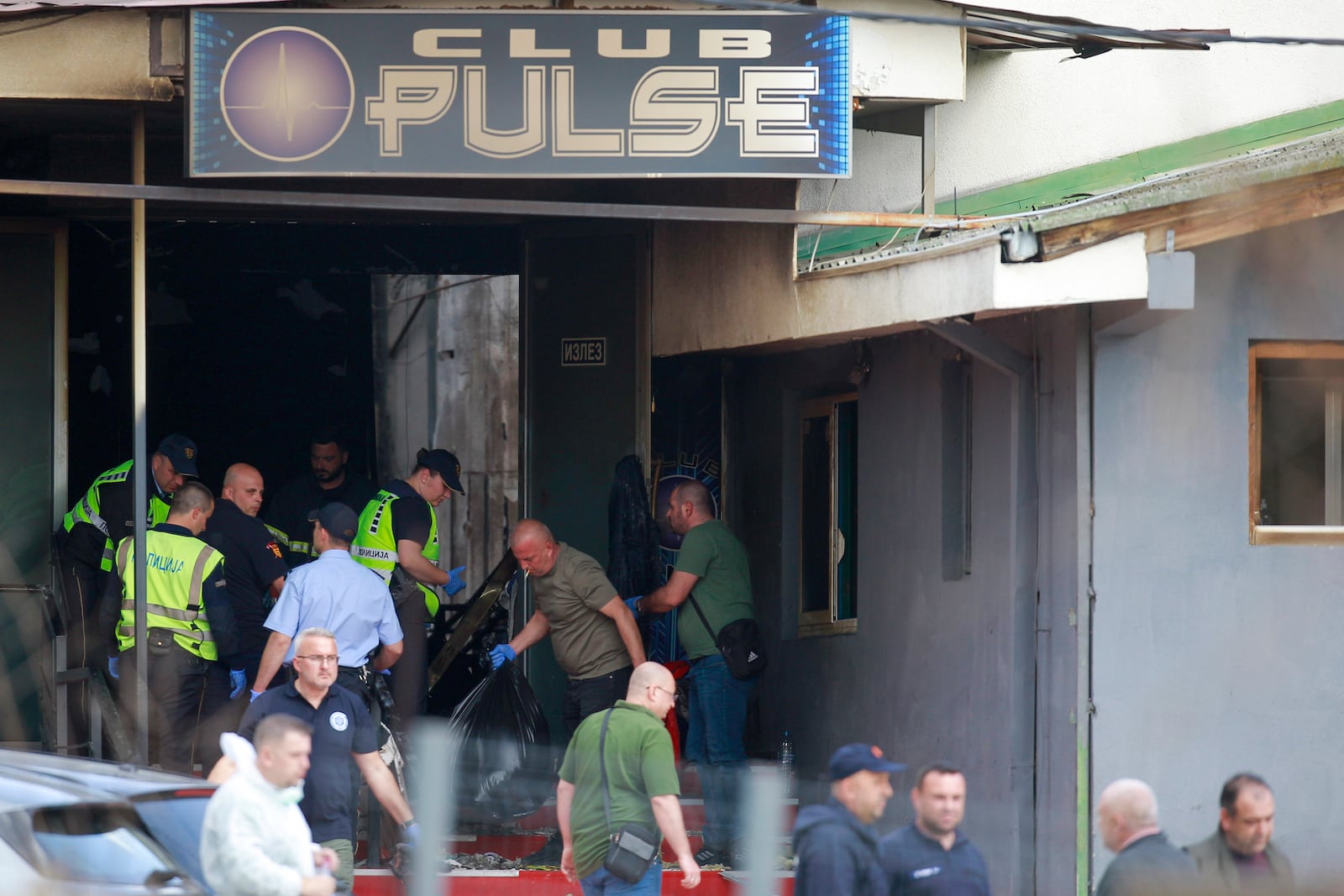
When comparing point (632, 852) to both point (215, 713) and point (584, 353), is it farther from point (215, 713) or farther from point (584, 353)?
point (584, 353)

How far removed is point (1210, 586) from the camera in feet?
25.7

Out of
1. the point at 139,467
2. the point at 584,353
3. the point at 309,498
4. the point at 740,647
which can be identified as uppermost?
the point at 584,353

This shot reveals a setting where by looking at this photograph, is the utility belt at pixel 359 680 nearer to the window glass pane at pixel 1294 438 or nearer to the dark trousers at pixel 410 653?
the dark trousers at pixel 410 653

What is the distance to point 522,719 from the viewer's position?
9273 millimetres

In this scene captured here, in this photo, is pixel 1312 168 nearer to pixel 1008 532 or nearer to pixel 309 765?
pixel 1008 532

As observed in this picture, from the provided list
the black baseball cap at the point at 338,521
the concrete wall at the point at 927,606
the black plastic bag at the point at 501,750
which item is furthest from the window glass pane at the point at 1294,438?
the black baseball cap at the point at 338,521

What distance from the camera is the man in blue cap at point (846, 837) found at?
5.84 meters

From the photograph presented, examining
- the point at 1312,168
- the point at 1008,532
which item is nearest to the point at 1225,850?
the point at 1008,532

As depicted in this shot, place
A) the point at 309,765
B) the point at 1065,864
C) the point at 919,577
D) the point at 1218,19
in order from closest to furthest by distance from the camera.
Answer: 1. the point at 309,765
2. the point at 1065,864
3. the point at 919,577
4. the point at 1218,19

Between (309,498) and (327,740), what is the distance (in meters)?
4.26

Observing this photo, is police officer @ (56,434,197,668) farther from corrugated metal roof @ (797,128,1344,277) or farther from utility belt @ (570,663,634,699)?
corrugated metal roof @ (797,128,1344,277)

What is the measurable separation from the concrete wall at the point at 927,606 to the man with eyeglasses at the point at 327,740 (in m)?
3.02

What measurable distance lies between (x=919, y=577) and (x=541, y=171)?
300cm

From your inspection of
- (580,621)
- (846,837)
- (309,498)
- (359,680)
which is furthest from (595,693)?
(846,837)
